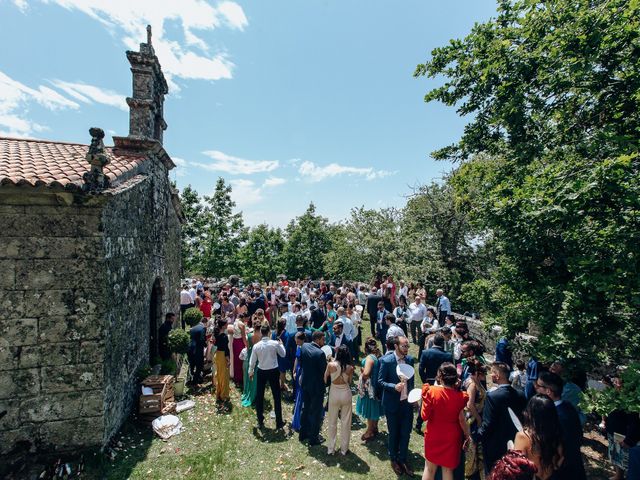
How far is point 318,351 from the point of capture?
255 inches

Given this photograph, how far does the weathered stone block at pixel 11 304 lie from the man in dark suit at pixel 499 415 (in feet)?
23.1

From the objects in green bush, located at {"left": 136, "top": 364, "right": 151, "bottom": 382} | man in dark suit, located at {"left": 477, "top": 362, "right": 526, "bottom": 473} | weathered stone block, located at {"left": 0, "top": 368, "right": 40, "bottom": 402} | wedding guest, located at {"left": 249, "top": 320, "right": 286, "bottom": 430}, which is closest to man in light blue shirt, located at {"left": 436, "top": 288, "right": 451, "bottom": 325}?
wedding guest, located at {"left": 249, "top": 320, "right": 286, "bottom": 430}

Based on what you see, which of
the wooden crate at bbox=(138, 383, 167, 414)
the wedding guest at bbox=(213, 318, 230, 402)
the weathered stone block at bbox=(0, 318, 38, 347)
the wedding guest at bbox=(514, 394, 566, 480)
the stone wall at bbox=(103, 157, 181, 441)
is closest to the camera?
the wedding guest at bbox=(514, 394, 566, 480)

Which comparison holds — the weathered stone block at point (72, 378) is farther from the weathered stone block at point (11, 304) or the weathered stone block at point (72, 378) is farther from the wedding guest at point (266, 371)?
the wedding guest at point (266, 371)

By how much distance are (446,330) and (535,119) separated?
4.78m

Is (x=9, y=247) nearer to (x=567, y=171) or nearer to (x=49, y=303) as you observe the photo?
(x=49, y=303)

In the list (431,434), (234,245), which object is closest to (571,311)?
(431,434)

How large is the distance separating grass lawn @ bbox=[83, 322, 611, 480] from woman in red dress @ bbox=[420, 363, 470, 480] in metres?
1.43

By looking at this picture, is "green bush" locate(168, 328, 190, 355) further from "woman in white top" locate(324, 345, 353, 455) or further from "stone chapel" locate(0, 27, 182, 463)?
"woman in white top" locate(324, 345, 353, 455)

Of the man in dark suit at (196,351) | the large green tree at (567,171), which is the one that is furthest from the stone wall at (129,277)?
the large green tree at (567,171)

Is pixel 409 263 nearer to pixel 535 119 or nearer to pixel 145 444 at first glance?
pixel 535 119

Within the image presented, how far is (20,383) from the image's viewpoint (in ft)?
17.7

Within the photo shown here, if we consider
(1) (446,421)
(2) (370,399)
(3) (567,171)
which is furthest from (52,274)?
(3) (567,171)

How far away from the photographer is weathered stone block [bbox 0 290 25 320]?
17.5ft
